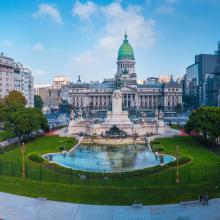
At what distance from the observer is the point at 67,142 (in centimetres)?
8894

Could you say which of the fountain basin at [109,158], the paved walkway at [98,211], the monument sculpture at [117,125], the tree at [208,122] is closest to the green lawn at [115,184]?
the paved walkway at [98,211]

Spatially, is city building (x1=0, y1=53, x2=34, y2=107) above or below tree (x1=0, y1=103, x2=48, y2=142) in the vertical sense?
above

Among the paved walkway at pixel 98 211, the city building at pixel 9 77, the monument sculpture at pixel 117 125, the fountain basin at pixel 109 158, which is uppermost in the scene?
the city building at pixel 9 77

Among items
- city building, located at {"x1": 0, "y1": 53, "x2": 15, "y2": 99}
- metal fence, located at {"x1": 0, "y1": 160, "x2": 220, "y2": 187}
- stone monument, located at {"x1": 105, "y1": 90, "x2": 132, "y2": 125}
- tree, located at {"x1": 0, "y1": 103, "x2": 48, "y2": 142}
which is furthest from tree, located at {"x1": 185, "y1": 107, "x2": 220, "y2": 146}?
city building, located at {"x1": 0, "y1": 53, "x2": 15, "y2": 99}

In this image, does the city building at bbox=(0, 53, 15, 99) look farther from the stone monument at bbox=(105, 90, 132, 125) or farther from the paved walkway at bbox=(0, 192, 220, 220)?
the paved walkway at bbox=(0, 192, 220, 220)

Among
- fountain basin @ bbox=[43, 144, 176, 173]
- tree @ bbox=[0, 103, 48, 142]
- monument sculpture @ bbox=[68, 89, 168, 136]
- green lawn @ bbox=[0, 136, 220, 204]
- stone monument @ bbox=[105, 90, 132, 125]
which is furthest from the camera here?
stone monument @ bbox=[105, 90, 132, 125]

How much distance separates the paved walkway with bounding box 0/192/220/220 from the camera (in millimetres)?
35500

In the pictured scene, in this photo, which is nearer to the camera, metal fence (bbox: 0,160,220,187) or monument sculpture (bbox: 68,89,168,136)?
metal fence (bbox: 0,160,220,187)

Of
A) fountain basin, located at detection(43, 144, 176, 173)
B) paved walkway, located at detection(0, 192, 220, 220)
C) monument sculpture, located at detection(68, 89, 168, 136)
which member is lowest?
paved walkway, located at detection(0, 192, 220, 220)

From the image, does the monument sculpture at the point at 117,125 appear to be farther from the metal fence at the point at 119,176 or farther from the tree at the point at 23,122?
the metal fence at the point at 119,176

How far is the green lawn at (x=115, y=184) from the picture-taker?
4181cm

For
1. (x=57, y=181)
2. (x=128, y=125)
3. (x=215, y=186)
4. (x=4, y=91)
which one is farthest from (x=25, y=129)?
(x=4, y=91)

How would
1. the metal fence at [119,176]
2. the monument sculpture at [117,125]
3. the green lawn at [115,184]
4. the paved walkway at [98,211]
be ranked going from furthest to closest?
the monument sculpture at [117,125], the metal fence at [119,176], the green lawn at [115,184], the paved walkway at [98,211]

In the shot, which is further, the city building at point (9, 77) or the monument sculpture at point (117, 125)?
the city building at point (9, 77)
